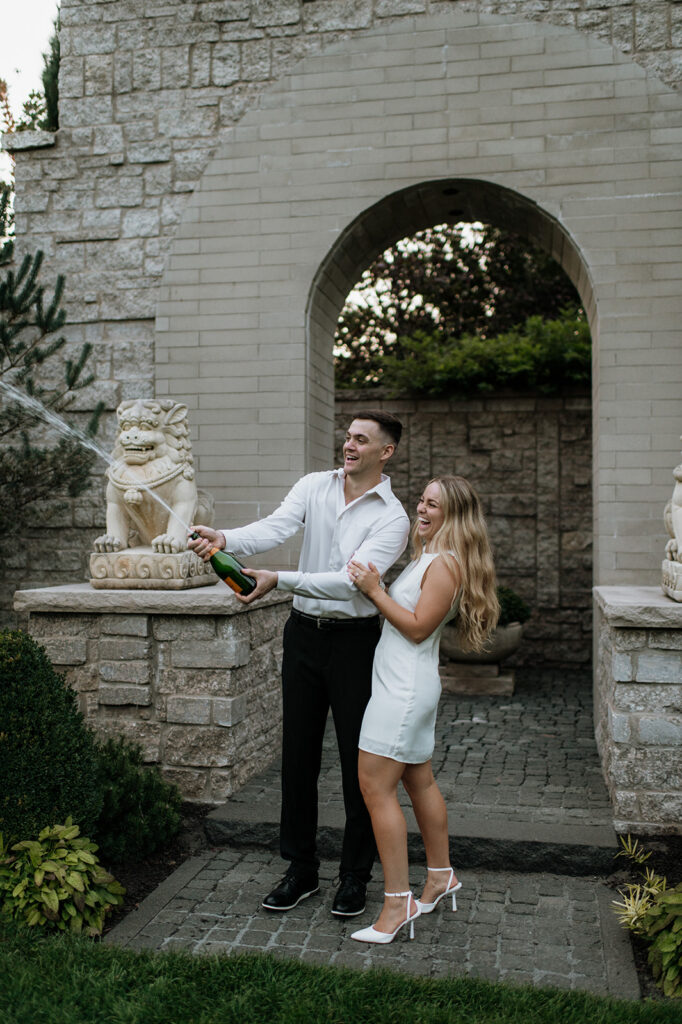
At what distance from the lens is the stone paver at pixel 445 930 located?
120 inches

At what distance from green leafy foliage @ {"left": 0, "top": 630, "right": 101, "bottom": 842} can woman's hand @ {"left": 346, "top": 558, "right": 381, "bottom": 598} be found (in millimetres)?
1354

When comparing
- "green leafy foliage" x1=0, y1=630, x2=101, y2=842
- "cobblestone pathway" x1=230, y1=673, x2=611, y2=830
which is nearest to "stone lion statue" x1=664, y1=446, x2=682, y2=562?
"cobblestone pathway" x1=230, y1=673, x2=611, y2=830

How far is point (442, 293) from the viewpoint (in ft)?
45.7

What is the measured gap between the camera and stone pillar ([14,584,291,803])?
4551 millimetres

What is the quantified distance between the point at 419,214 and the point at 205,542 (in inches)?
166

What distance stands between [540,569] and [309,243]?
416cm

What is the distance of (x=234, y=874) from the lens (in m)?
3.86

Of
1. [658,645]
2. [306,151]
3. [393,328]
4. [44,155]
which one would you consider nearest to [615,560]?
[658,645]

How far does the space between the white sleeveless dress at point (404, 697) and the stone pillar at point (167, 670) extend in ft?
4.88

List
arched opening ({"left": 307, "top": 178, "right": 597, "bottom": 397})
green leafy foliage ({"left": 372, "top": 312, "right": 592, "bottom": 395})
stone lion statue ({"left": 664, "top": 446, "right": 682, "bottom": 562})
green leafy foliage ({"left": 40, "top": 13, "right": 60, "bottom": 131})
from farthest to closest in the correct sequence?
green leafy foliage ({"left": 372, "top": 312, "right": 592, "bottom": 395}) < green leafy foliage ({"left": 40, "top": 13, "right": 60, "bottom": 131}) < arched opening ({"left": 307, "top": 178, "right": 597, "bottom": 397}) < stone lion statue ({"left": 664, "top": 446, "right": 682, "bottom": 562})

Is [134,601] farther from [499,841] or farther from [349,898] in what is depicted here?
[499,841]

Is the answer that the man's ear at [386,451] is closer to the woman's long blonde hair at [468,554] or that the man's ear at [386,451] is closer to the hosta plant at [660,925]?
the woman's long blonde hair at [468,554]

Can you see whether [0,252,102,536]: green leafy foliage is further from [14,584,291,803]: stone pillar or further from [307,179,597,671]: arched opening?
[307,179,597,671]: arched opening

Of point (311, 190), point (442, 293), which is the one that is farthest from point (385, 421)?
point (442, 293)
